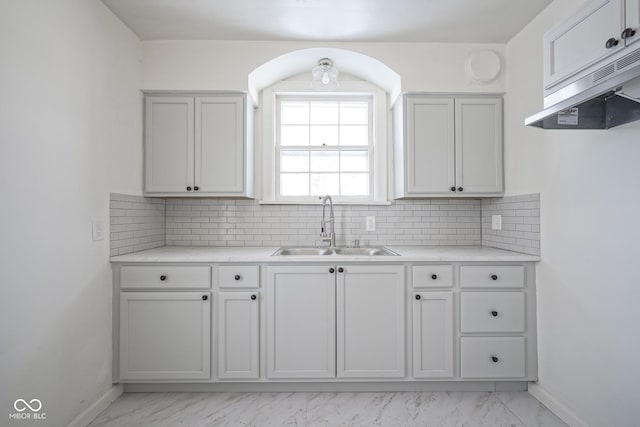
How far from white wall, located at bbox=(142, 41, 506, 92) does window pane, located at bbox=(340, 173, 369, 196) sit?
849mm

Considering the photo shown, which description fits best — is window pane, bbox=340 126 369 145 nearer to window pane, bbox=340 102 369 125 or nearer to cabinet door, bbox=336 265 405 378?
window pane, bbox=340 102 369 125

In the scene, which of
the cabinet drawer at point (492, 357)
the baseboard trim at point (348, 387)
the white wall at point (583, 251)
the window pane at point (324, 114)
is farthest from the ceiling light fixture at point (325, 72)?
the baseboard trim at point (348, 387)

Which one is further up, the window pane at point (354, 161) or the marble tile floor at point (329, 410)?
the window pane at point (354, 161)

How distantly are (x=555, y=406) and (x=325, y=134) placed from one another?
263cm

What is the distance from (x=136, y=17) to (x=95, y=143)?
0.96 metres

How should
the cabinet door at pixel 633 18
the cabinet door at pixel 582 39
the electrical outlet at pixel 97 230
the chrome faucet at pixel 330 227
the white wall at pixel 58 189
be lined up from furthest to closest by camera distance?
1. the chrome faucet at pixel 330 227
2. the electrical outlet at pixel 97 230
3. the white wall at pixel 58 189
4. the cabinet door at pixel 582 39
5. the cabinet door at pixel 633 18

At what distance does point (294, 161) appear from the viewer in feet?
10.2

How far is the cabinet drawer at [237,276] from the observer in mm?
2248


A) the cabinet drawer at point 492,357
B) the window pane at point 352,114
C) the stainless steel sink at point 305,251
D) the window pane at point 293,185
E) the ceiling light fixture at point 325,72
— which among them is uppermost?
the ceiling light fixture at point 325,72

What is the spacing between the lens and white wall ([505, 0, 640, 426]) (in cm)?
164

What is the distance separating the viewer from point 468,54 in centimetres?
260

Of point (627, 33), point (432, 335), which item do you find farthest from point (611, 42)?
point (432, 335)

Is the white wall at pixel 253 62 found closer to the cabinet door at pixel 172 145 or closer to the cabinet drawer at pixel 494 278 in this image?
the cabinet door at pixel 172 145

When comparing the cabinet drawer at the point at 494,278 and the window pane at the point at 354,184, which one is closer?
the cabinet drawer at the point at 494,278
